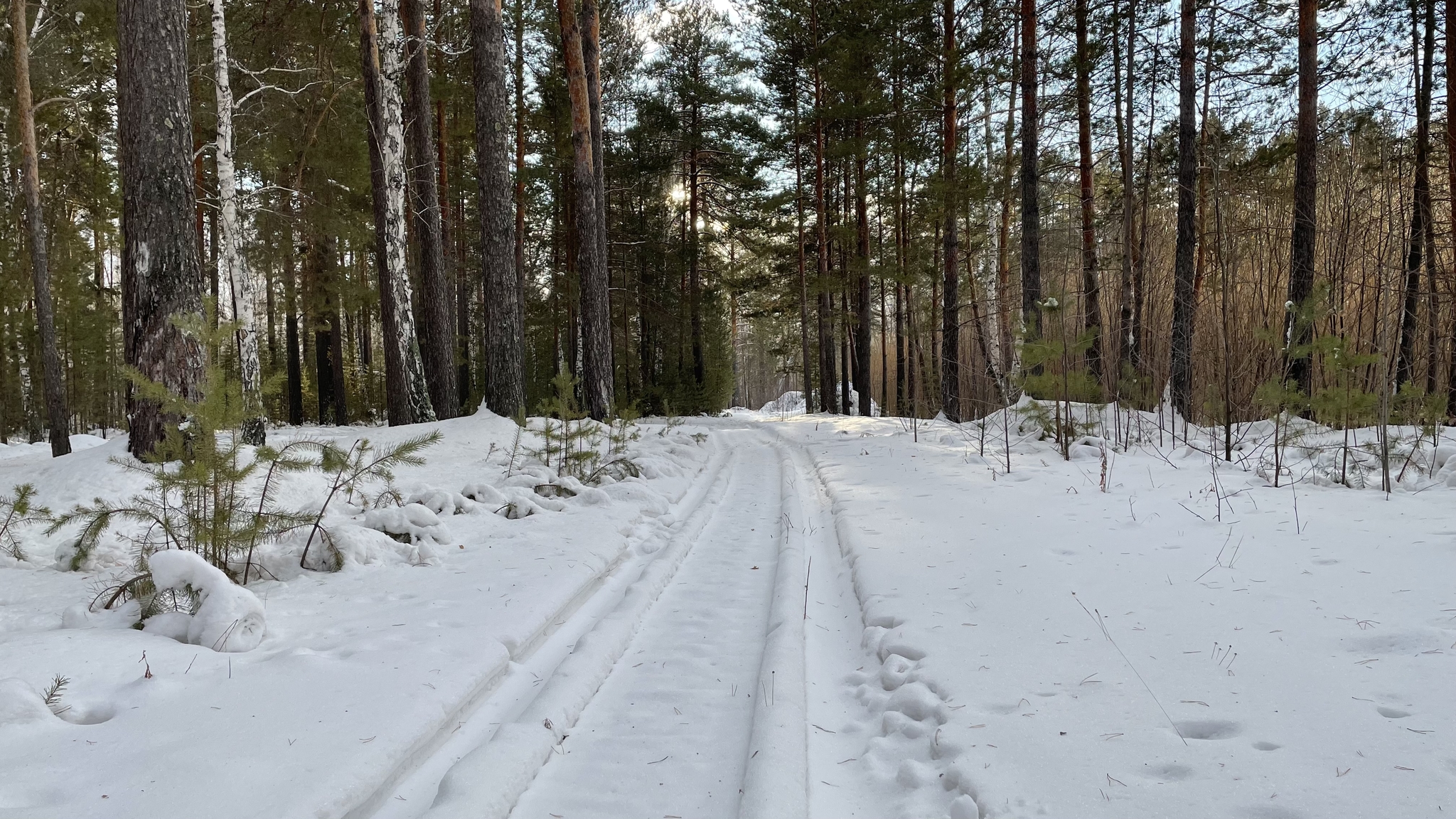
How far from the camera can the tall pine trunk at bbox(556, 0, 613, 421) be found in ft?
36.7

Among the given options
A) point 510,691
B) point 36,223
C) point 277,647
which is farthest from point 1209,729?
point 36,223

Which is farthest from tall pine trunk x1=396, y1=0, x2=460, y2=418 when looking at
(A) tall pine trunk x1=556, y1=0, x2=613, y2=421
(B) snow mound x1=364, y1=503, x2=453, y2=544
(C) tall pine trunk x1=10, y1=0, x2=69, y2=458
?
(B) snow mound x1=364, y1=503, x2=453, y2=544

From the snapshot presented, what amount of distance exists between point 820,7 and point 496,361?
14.6 m

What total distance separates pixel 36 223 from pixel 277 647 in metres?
14.3

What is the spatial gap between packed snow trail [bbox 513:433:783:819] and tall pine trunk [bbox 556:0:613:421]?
7991 mm

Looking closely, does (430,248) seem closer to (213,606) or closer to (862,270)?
(862,270)

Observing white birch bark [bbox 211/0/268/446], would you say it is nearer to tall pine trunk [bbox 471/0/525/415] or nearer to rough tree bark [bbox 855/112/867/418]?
tall pine trunk [bbox 471/0/525/415]

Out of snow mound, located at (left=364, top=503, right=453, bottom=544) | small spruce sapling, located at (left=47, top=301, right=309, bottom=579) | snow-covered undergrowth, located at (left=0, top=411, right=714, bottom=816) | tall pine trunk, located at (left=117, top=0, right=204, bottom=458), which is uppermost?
tall pine trunk, located at (left=117, top=0, right=204, bottom=458)

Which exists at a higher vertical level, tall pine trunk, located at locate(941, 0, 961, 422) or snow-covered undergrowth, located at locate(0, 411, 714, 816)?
tall pine trunk, located at locate(941, 0, 961, 422)

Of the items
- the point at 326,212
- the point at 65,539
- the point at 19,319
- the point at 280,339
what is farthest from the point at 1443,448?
the point at 280,339

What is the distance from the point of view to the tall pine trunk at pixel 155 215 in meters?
5.46

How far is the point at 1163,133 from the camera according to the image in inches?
623

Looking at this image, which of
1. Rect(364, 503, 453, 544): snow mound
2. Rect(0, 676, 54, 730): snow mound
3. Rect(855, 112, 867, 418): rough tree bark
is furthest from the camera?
Rect(855, 112, 867, 418): rough tree bark

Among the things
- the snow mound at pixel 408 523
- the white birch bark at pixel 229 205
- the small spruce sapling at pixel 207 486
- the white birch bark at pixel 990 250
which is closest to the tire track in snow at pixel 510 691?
the snow mound at pixel 408 523
